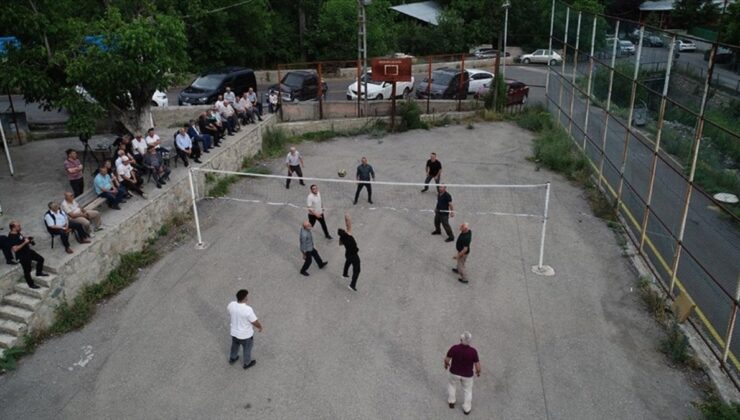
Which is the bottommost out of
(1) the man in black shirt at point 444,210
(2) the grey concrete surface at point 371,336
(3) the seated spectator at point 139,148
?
(2) the grey concrete surface at point 371,336

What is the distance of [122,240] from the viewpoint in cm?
1298

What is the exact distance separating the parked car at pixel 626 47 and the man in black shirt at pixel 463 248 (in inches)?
276

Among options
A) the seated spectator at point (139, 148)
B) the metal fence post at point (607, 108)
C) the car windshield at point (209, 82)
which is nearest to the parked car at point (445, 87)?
the car windshield at point (209, 82)

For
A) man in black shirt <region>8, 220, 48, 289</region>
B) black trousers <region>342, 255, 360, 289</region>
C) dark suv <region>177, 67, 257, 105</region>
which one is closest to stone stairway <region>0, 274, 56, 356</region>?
man in black shirt <region>8, 220, 48, 289</region>

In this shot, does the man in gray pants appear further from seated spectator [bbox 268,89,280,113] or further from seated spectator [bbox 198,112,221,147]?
seated spectator [bbox 268,89,280,113]

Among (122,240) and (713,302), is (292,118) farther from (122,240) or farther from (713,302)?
(713,302)

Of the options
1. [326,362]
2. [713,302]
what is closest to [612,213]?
[713,302]

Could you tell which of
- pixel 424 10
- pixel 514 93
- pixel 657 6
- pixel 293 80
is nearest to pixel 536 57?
pixel 424 10

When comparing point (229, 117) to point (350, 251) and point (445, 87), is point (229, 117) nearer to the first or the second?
point (350, 251)

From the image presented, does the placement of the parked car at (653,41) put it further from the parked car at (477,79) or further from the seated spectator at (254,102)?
the parked car at (477,79)

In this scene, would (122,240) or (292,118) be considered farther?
(292,118)

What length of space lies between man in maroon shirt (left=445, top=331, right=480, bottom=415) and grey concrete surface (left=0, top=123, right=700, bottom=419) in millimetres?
427

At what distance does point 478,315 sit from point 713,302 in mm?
4406

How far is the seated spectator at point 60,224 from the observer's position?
11469mm
